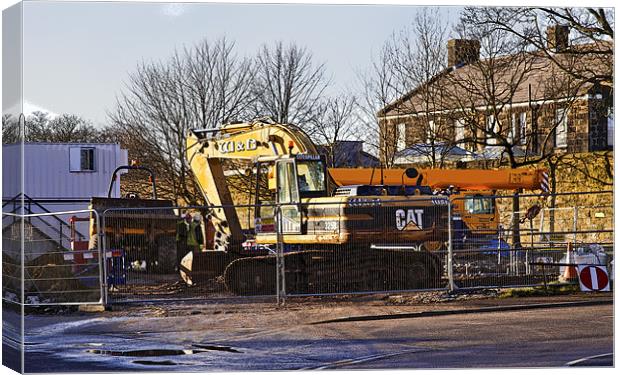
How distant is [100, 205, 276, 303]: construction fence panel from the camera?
17.9 m

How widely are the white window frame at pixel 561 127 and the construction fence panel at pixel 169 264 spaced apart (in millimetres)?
14297

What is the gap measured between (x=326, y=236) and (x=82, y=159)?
13017mm

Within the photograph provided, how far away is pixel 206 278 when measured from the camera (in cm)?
2016

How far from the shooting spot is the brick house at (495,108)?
3203 cm

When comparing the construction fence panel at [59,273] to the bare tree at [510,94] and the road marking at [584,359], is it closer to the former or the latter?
the road marking at [584,359]

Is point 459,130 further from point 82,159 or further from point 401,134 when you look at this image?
point 82,159

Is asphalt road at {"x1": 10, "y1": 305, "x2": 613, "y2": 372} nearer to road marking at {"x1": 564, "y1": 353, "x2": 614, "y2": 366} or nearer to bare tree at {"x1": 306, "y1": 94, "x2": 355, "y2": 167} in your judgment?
road marking at {"x1": 564, "y1": 353, "x2": 614, "y2": 366}

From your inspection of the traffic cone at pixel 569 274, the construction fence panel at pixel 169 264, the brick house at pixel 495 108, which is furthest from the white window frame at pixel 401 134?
the traffic cone at pixel 569 274

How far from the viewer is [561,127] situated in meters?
37.2

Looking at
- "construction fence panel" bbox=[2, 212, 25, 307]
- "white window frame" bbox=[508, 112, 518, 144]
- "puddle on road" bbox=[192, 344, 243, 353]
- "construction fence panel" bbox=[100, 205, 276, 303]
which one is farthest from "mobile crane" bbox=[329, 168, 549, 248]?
"construction fence panel" bbox=[2, 212, 25, 307]

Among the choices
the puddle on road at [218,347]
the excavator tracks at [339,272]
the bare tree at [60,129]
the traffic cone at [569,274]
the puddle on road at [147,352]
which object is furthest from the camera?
the bare tree at [60,129]

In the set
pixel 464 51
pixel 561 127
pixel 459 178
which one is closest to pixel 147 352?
pixel 459 178

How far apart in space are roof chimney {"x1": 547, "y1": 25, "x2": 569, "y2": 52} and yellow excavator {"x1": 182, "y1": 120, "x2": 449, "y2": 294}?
7.51 metres

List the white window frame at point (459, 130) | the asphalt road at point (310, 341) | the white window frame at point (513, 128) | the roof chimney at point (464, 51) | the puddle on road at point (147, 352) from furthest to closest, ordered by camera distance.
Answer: the white window frame at point (513, 128) → the white window frame at point (459, 130) → the roof chimney at point (464, 51) → the puddle on road at point (147, 352) → the asphalt road at point (310, 341)
